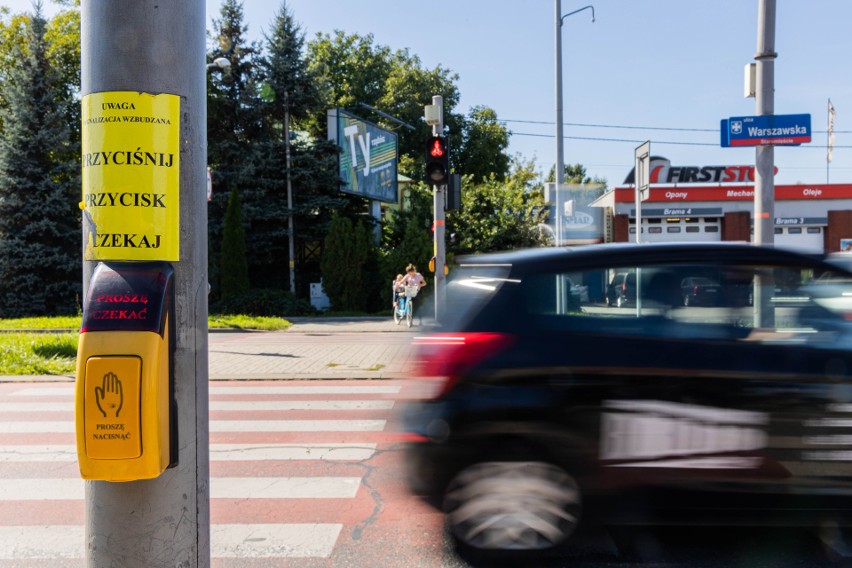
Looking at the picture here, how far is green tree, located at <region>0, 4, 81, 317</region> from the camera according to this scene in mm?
26828

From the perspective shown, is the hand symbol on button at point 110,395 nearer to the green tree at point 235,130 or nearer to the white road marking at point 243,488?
the white road marking at point 243,488

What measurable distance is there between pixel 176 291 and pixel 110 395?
1.22ft

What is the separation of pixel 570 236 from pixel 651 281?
118 feet

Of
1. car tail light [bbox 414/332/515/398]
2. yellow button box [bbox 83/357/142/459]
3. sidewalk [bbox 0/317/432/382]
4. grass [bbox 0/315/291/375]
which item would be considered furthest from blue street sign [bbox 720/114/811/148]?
grass [bbox 0/315/291/375]

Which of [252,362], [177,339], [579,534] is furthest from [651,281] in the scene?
[252,362]

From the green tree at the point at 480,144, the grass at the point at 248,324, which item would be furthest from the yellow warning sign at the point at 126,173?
the green tree at the point at 480,144

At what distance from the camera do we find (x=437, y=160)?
12.0m

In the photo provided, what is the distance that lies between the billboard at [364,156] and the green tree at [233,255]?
4.77 m

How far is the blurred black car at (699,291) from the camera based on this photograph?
4.00 meters

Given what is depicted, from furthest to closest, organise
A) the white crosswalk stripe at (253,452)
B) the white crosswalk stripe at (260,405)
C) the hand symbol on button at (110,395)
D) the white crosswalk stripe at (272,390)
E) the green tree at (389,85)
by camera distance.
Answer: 1. the green tree at (389,85)
2. the white crosswalk stripe at (272,390)
3. the white crosswalk stripe at (260,405)
4. the white crosswalk stripe at (253,452)
5. the hand symbol on button at (110,395)

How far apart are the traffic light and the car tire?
8.67 metres

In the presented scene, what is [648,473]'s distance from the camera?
3742mm

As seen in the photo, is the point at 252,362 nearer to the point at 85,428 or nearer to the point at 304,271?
the point at 85,428

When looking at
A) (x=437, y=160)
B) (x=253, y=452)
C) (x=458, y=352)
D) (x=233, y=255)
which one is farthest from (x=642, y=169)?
(x=233, y=255)
